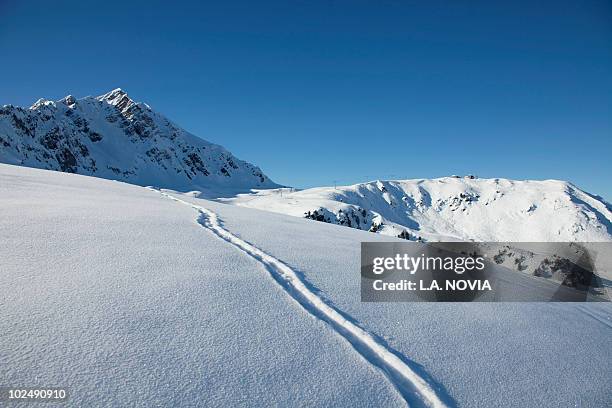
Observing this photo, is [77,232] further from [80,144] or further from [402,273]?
[80,144]

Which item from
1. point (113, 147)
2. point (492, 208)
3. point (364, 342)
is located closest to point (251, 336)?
point (364, 342)

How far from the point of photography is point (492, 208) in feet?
584

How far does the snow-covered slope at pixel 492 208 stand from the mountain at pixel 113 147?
183 feet

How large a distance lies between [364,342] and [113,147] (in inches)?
7323

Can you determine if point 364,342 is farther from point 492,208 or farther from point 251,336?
point 492,208

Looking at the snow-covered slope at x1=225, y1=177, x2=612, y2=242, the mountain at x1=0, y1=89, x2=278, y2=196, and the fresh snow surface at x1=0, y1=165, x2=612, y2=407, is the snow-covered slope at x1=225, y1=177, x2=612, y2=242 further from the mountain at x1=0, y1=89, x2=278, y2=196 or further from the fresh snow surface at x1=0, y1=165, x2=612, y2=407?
the fresh snow surface at x1=0, y1=165, x2=612, y2=407

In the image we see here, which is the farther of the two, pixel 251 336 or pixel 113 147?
pixel 113 147

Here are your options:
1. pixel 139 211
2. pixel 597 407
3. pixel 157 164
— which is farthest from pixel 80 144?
pixel 597 407

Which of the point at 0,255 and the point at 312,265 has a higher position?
the point at 0,255

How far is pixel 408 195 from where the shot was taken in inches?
7205

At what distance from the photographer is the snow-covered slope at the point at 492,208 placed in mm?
151125

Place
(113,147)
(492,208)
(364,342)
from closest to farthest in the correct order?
1. (364,342)
2. (113,147)
3. (492,208)

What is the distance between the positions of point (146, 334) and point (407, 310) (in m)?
3.42

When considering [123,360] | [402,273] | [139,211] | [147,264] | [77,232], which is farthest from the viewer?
[139,211]
